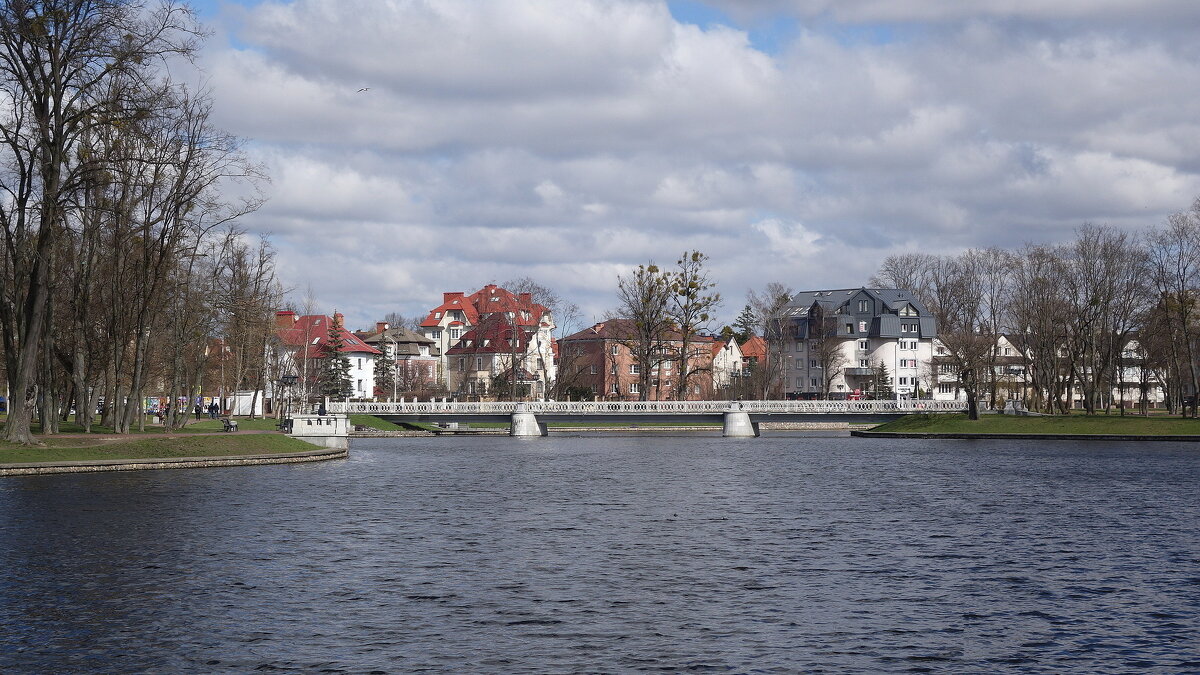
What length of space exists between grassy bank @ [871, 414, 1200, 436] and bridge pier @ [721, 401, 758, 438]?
505 inches

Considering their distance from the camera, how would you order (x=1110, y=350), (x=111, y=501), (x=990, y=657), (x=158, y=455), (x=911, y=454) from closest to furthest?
(x=990, y=657)
(x=111, y=501)
(x=158, y=455)
(x=911, y=454)
(x=1110, y=350)

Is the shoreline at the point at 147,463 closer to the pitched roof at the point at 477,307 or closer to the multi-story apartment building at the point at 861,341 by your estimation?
the pitched roof at the point at 477,307

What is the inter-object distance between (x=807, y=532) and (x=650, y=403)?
2804 inches

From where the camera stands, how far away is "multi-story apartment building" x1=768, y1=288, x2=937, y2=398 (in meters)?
158

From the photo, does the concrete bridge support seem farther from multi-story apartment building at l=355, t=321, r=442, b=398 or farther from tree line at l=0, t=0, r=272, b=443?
multi-story apartment building at l=355, t=321, r=442, b=398

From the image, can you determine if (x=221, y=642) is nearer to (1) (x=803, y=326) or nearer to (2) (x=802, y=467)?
(2) (x=802, y=467)

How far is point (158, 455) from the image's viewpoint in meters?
53.6

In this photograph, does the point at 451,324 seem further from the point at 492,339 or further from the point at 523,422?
the point at 523,422

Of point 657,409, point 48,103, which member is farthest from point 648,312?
point 48,103

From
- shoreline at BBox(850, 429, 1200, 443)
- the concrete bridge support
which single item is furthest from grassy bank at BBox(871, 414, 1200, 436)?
the concrete bridge support

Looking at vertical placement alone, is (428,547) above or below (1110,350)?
below

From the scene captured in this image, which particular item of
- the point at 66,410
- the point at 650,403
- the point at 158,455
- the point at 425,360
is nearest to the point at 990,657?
the point at 158,455

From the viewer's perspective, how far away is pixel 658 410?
339 ft

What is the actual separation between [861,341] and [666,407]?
220 feet
